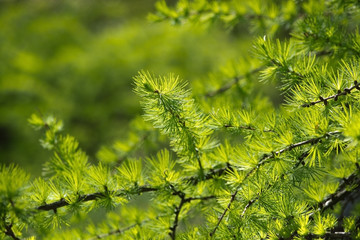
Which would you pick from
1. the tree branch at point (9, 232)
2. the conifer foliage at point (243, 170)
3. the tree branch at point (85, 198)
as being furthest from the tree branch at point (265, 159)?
the tree branch at point (9, 232)

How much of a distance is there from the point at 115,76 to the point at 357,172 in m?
3.38

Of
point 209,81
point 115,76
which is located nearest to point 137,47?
point 115,76

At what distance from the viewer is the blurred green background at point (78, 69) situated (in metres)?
3.45

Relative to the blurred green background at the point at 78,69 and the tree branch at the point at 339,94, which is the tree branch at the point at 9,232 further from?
the blurred green background at the point at 78,69

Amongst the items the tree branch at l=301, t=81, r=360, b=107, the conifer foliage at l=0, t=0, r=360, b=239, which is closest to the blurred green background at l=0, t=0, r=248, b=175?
the conifer foliage at l=0, t=0, r=360, b=239

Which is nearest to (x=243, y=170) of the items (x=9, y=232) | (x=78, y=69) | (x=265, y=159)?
(x=265, y=159)

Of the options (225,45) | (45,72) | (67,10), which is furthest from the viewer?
(67,10)

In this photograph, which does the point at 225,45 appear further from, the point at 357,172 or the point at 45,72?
the point at 357,172

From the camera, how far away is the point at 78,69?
141 inches

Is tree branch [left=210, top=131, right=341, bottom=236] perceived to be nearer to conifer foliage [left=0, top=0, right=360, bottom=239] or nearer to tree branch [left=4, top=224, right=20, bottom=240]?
conifer foliage [left=0, top=0, right=360, bottom=239]

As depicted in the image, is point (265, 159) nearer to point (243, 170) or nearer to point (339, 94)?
point (243, 170)

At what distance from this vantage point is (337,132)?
52 centimetres

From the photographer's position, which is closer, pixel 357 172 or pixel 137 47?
pixel 357 172

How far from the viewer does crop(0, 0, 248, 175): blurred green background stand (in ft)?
11.3
